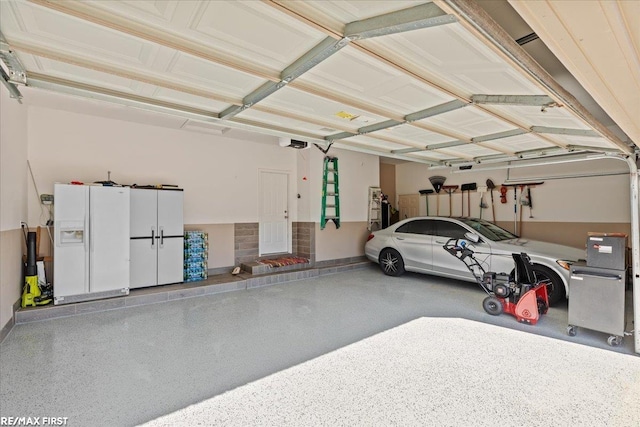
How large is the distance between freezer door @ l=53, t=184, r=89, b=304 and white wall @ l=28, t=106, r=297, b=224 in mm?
712

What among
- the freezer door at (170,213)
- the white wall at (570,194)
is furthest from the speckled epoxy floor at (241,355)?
the white wall at (570,194)

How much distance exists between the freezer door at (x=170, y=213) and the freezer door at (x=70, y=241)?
3.41ft

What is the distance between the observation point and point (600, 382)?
2.44 m

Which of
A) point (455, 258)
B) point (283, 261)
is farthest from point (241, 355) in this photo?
point (455, 258)

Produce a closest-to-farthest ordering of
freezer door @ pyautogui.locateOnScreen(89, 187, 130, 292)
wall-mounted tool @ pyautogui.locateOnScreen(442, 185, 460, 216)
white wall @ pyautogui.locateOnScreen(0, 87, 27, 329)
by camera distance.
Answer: white wall @ pyautogui.locateOnScreen(0, 87, 27, 329)
freezer door @ pyautogui.locateOnScreen(89, 187, 130, 292)
wall-mounted tool @ pyautogui.locateOnScreen(442, 185, 460, 216)

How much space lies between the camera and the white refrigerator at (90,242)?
13.7 ft

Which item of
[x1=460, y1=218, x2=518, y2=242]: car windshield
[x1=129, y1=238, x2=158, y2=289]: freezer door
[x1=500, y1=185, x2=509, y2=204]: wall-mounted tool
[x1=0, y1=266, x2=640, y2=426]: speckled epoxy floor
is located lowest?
[x1=0, y1=266, x2=640, y2=426]: speckled epoxy floor

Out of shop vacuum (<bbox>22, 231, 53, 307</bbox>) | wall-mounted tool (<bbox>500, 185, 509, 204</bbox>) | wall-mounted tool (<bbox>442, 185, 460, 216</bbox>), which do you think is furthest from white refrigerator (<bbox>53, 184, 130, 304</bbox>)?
wall-mounted tool (<bbox>500, 185, 509, 204</bbox>)

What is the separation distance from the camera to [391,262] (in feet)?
21.6

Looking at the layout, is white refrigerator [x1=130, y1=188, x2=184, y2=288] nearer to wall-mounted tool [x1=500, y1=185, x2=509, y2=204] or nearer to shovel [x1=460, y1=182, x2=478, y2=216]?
shovel [x1=460, y1=182, x2=478, y2=216]

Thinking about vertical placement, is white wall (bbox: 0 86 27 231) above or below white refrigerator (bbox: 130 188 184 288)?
above

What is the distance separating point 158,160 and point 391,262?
16.7 feet

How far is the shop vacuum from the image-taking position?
13.2ft

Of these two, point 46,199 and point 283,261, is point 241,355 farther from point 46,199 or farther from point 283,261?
point 46,199
